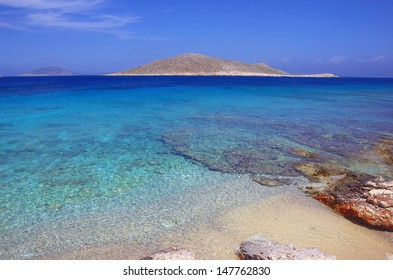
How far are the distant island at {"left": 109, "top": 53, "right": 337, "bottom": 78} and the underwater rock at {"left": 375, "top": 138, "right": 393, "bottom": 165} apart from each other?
4163 inches

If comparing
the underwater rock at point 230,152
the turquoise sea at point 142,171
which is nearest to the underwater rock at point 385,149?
the turquoise sea at point 142,171

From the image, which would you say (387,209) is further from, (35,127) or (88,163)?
(35,127)

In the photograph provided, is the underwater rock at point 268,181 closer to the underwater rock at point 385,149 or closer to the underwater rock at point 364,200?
the underwater rock at point 364,200

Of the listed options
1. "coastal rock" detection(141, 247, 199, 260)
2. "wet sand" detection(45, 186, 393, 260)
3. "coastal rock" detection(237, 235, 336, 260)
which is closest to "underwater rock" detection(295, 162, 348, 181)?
"wet sand" detection(45, 186, 393, 260)

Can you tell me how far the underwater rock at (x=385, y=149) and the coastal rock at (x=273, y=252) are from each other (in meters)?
8.14

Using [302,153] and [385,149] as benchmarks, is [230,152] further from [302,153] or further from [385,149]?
[385,149]

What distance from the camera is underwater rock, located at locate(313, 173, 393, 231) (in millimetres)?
7051

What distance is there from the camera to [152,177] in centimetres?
998

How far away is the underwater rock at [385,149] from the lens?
12.0 metres

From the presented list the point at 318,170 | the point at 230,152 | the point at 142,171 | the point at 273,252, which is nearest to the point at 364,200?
the point at 318,170

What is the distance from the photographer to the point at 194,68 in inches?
4830

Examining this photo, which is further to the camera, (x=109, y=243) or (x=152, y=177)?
(x=152, y=177)

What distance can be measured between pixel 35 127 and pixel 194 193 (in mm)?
13587
